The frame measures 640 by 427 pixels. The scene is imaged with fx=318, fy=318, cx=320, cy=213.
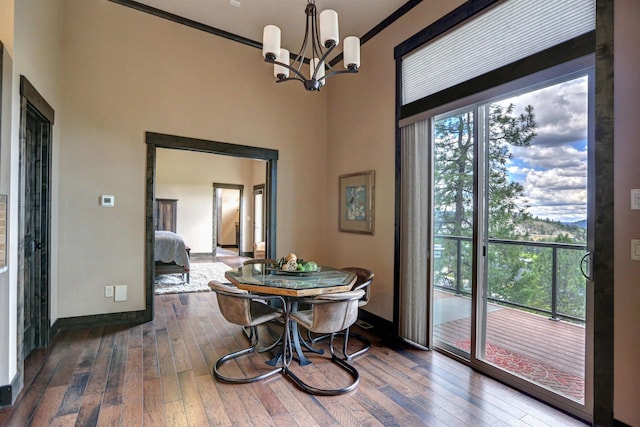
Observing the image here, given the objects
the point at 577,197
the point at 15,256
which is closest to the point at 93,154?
the point at 15,256

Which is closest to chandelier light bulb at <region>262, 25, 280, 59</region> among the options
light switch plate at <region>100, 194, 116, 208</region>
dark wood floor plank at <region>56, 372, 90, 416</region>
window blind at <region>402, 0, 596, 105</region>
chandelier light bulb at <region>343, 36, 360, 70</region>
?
chandelier light bulb at <region>343, 36, 360, 70</region>

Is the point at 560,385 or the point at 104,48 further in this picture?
the point at 104,48

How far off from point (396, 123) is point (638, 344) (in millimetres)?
2657

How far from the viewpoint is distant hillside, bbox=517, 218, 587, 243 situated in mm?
2202

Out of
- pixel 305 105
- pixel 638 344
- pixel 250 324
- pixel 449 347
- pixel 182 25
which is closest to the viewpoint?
pixel 638 344

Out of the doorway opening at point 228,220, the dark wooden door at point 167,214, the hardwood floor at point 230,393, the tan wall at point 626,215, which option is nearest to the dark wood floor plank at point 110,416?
the hardwood floor at point 230,393

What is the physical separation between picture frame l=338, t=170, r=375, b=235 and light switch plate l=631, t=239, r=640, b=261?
2417mm

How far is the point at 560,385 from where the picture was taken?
7.56 ft

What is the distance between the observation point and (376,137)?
12.8 feet

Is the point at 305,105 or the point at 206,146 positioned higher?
the point at 305,105

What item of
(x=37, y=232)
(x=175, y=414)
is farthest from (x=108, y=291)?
(x=175, y=414)

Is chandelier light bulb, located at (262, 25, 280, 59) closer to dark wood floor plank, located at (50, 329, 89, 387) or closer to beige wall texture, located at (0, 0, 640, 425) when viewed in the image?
beige wall texture, located at (0, 0, 640, 425)

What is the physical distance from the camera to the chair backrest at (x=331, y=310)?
7.99 feet

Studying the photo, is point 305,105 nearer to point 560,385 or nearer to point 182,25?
point 182,25
